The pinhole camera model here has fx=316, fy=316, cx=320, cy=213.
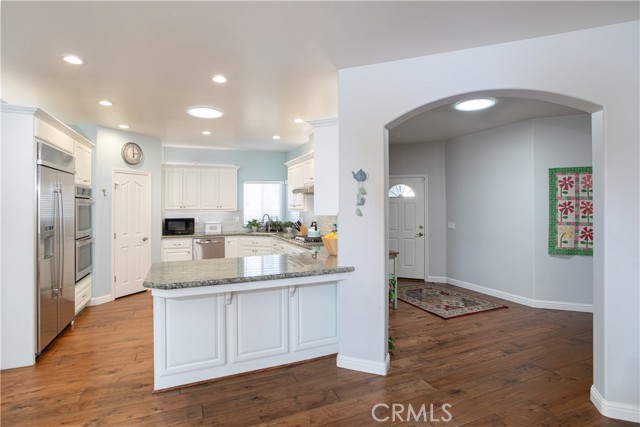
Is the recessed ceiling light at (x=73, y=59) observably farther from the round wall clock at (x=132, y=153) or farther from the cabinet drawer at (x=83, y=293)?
the cabinet drawer at (x=83, y=293)

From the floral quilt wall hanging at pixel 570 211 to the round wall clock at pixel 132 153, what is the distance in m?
6.25

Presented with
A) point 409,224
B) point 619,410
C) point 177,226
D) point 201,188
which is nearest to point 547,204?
point 409,224

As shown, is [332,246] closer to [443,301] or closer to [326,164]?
[326,164]

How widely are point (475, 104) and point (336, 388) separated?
340 cm

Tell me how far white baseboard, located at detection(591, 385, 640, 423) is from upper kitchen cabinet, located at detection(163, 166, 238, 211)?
19.8 feet

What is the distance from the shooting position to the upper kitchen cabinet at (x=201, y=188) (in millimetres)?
6223

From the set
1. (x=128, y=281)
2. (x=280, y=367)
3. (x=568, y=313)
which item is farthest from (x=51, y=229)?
(x=568, y=313)

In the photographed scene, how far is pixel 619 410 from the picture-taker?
2.09 m

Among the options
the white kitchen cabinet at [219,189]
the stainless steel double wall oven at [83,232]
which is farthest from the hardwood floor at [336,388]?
the white kitchen cabinet at [219,189]

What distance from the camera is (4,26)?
212 centimetres

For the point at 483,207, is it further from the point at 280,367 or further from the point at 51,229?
the point at 51,229

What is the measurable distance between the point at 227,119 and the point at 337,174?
2.27 m

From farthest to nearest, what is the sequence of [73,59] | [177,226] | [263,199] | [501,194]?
[263,199], [177,226], [501,194], [73,59]

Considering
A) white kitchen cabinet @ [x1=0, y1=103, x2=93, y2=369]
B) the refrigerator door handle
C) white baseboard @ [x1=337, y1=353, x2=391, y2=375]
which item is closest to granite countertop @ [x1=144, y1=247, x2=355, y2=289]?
white baseboard @ [x1=337, y1=353, x2=391, y2=375]
